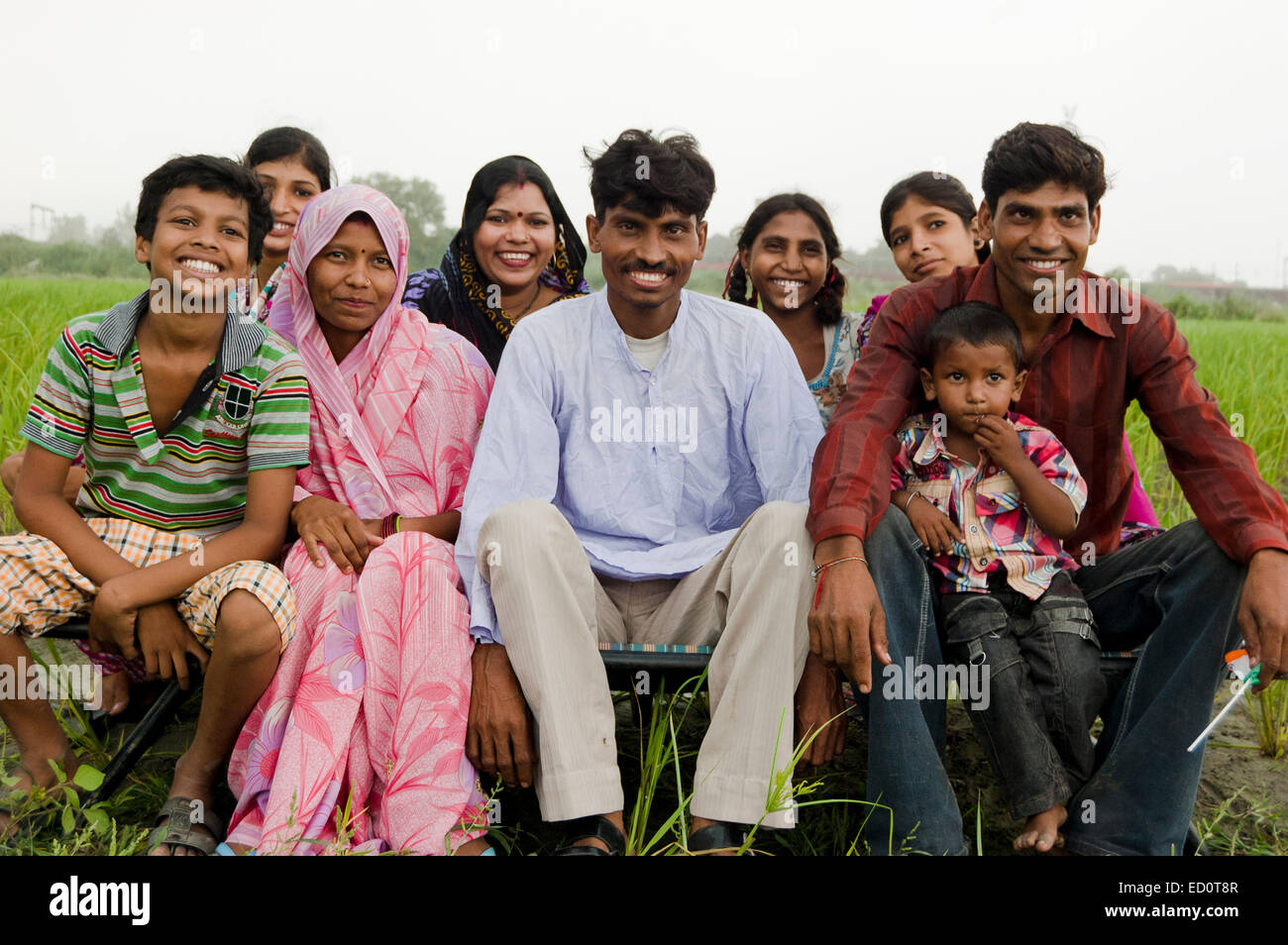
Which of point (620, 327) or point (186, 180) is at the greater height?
point (186, 180)

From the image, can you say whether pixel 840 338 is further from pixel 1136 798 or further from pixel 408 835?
pixel 408 835

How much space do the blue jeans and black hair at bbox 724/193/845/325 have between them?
1.43 m

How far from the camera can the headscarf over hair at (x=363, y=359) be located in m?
2.89

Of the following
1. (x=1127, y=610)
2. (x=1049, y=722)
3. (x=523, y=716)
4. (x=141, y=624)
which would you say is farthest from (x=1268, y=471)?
(x=141, y=624)

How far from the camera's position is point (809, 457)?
9.25ft

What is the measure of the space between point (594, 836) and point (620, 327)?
1.40 meters

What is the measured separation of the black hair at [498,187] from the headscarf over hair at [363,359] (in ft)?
2.92

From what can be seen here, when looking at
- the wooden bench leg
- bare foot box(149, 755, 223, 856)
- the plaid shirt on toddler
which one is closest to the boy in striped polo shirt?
bare foot box(149, 755, 223, 856)

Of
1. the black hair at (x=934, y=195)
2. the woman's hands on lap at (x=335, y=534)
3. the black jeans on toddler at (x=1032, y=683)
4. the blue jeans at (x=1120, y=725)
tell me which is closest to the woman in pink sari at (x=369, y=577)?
the woman's hands on lap at (x=335, y=534)

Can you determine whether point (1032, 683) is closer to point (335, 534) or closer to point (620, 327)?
point (620, 327)

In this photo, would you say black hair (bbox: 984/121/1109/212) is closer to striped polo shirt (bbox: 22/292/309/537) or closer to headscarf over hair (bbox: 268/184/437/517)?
headscarf over hair (bbox: 268/184/437/517)

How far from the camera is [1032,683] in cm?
245

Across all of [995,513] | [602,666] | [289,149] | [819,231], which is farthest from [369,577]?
[289,149]

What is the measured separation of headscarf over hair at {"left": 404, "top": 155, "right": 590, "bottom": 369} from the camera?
3.89 meters
